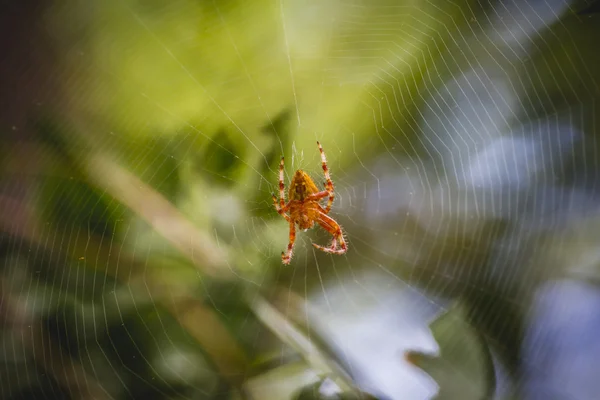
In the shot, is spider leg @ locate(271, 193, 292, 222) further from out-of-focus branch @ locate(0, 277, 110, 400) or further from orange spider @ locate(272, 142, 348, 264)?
out-of-focus branch @ locate(0, 277, 110, 400)

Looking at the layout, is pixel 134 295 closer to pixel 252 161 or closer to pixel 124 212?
pixel 124 212

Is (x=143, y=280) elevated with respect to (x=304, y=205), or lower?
lower

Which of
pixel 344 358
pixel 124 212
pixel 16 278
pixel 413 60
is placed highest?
pixel 413 60

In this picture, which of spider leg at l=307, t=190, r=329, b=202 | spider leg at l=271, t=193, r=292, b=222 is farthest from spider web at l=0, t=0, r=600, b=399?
spider leg at l=307, t=190, r=329, b=202

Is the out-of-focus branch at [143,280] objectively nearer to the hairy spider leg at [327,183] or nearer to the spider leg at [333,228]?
the hairy spider leg at [327,183]

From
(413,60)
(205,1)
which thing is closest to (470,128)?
(413,60)

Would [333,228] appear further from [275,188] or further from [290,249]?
[275,188]

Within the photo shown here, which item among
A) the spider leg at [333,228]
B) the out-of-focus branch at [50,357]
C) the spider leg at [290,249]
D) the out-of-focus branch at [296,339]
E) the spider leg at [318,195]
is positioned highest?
the spider leg at [318,195]

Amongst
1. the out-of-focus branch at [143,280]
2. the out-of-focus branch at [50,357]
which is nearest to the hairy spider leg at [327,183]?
the out-of-focus branch at [143,280]

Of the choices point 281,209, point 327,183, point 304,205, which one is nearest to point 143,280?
point 281,209
